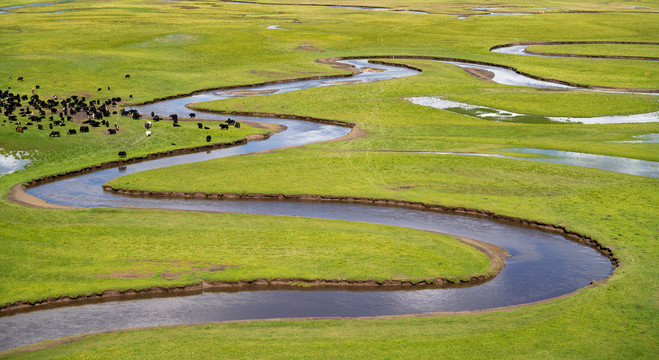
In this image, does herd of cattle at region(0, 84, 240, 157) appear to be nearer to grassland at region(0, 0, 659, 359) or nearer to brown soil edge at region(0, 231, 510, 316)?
grassland at region(0, 0, 659, 359)

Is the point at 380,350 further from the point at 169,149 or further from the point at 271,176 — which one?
the point at 169,149

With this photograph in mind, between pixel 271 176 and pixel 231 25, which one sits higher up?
pixel 231 25

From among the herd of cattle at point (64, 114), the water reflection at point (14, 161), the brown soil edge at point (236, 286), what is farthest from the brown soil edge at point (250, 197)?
the water reflection at point (14, 161)

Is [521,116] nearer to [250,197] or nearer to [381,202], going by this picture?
[381,202]

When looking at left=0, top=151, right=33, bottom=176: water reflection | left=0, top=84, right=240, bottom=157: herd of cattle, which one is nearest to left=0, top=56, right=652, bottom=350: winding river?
left=0, top=151, right=33, bottom=176: water reflection

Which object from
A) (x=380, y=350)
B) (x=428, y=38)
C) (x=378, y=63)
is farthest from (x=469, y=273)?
(x=428, y=38)
